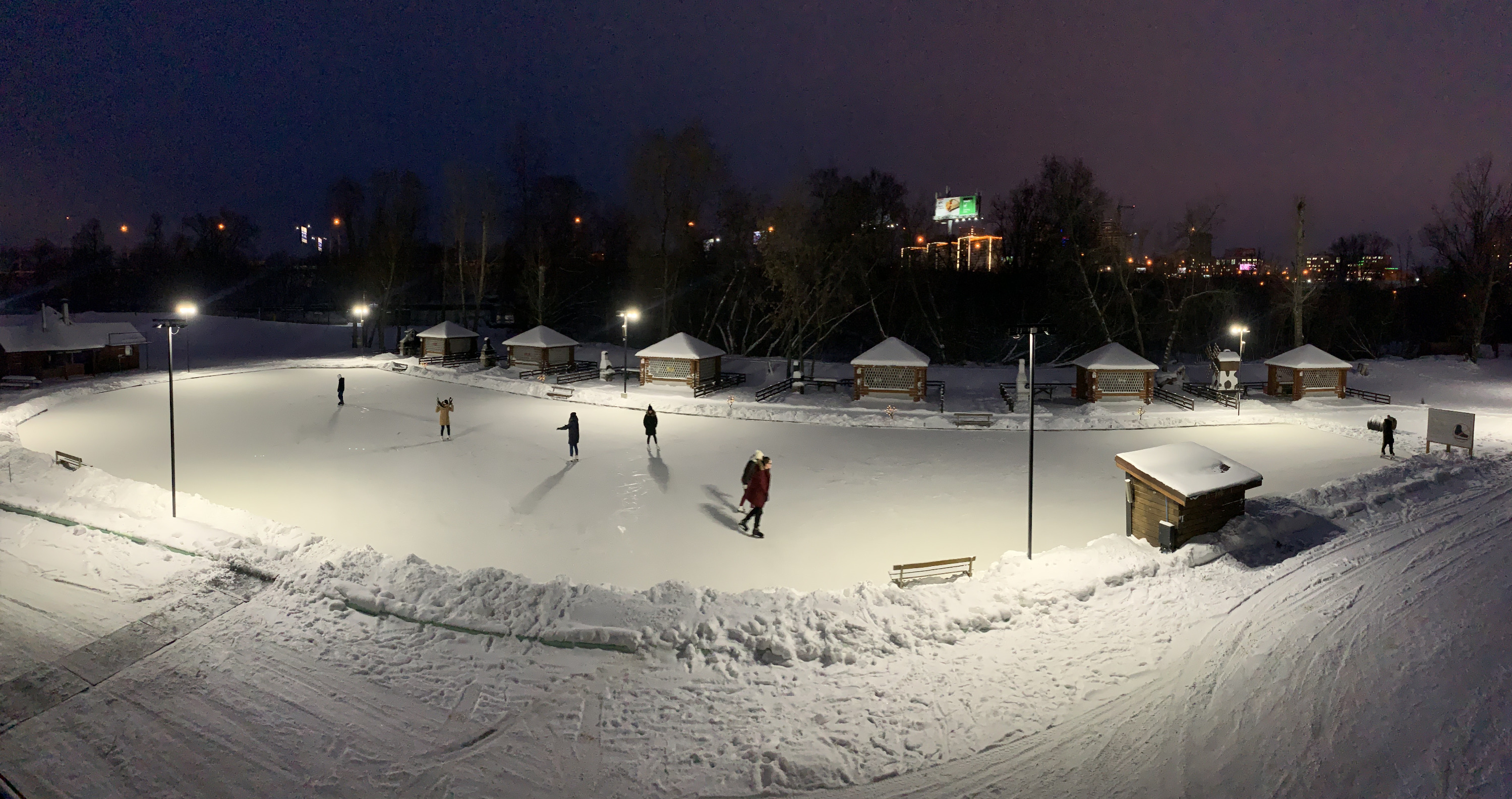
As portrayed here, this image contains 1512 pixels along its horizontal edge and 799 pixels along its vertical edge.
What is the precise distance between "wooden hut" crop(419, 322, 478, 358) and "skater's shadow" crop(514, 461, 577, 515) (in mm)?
29503

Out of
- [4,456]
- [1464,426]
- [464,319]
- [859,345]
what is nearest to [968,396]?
[1464,426]

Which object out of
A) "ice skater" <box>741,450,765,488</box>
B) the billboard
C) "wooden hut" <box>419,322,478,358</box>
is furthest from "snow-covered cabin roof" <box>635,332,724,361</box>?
the billboard

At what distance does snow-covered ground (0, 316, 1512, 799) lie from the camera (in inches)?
211

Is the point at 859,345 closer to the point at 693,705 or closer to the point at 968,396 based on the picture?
the point at 968,396

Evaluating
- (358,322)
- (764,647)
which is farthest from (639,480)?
(358,322)

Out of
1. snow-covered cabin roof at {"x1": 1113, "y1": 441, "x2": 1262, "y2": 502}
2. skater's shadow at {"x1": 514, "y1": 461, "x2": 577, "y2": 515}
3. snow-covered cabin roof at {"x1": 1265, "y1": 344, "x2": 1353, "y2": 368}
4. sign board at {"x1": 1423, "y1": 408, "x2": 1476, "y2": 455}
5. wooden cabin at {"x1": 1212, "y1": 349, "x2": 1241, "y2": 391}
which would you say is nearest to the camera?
snow-covered cabin roof at {"x1": 1113, "y1": 441, "x2": 1262, "y2": 502}

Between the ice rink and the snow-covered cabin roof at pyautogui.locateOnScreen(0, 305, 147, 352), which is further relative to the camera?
the snow-covered cabin roof at pyautogui.locateOnScreen(0, 305, 147, 352)

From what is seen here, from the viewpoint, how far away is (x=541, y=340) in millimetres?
37375

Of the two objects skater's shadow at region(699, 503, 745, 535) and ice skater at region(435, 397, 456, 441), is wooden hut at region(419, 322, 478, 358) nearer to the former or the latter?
ice skater at region(435, 397, 456, 441)

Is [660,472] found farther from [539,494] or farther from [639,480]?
[539,494]

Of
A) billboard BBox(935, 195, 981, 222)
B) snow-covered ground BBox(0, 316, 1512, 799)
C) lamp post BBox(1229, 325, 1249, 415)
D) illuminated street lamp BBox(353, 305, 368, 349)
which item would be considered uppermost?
billboard BBox(935, 195, 981, 222)

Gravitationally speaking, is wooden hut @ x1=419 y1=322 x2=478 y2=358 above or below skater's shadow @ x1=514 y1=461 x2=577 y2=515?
above

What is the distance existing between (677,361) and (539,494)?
58.5 ft

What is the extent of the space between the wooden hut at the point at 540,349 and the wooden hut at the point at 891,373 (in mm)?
16666
